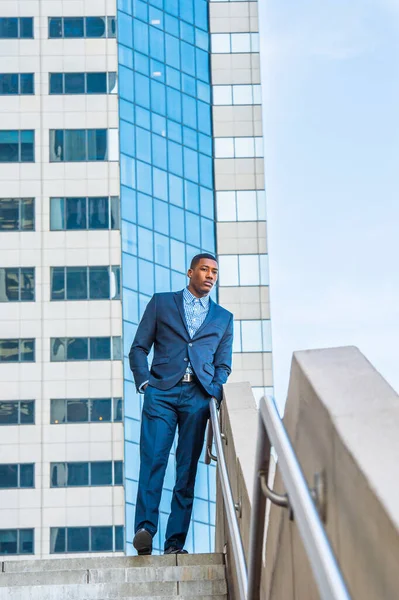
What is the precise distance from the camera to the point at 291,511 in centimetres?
309

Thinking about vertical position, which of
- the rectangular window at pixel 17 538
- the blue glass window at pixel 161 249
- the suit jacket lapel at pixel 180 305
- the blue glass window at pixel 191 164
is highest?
the blue glass window at pixel 191 164

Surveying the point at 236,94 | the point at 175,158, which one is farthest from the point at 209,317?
Answer: the point at 236,94

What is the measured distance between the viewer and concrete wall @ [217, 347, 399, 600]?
231cm

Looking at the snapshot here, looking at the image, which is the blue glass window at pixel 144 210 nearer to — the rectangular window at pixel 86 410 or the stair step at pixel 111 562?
the rectangular window at pixel 86 410

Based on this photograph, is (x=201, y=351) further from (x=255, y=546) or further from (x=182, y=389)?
(x=255, y=546)

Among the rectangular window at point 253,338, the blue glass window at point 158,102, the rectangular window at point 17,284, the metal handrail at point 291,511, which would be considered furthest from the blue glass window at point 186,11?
the metal handrail at point 291,511

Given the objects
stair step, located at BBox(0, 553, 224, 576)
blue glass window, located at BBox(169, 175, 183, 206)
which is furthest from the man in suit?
blue glass window, located at BBox(169, 175, 183, 206)

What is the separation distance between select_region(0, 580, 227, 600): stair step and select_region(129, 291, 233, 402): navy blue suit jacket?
1.69 meters

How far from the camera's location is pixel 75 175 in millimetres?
56281

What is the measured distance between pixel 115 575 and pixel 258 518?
8.89 feet

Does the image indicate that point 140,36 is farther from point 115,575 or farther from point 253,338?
point 115,575

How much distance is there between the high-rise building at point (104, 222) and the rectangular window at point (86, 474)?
6 centimetres

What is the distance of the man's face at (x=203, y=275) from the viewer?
24.9 feet

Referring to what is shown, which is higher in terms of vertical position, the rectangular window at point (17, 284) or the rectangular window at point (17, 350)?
the rectangular window at point (17, 284)
